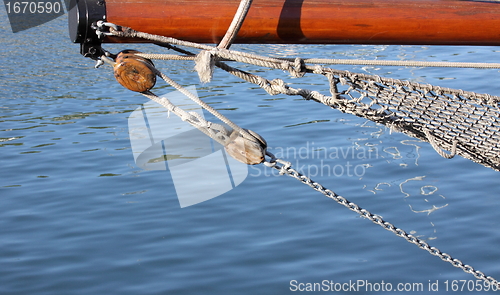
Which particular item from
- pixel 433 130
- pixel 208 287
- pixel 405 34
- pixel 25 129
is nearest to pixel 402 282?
pixel 208 287

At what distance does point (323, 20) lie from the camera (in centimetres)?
288

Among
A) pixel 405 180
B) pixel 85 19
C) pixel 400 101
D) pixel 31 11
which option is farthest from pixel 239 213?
→ pixel 31 11

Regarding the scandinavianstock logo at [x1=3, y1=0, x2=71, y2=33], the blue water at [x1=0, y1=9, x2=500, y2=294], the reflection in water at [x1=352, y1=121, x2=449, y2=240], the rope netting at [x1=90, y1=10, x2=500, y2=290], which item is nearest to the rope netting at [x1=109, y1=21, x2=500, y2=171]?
the rope netting at [x1=90, y1=10, x2=500, y2=290]

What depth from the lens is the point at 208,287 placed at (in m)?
5.04

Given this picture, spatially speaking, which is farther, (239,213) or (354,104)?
(239,213)

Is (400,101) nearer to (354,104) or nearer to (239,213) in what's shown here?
(354,104)

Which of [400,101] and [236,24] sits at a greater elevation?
[236,24]

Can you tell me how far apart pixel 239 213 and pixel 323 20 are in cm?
364

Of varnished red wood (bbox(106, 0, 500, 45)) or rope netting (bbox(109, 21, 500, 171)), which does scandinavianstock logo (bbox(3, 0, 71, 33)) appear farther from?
rope netting (bbox(109, 21, 500, 171))

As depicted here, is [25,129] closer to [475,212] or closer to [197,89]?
[197,89]

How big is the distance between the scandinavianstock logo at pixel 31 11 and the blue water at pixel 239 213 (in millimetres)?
5829

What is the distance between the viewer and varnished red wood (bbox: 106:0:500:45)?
9.12 feet

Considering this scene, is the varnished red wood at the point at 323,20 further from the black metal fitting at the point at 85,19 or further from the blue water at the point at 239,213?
the blue water at the point at 239,213

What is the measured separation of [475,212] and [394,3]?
3784 mm
